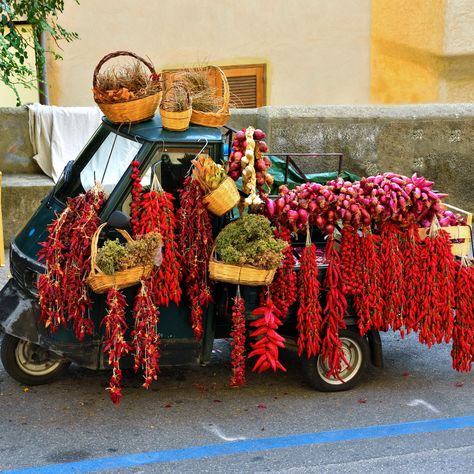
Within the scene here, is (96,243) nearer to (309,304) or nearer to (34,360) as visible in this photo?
(34,360)

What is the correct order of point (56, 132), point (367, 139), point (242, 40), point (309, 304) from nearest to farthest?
point (309, 304)
point (56, 132)
point (367, 139)
point (242, 40)

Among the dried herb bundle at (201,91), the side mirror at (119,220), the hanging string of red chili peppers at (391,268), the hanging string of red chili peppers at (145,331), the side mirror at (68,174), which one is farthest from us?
the side mirror at (68,174)

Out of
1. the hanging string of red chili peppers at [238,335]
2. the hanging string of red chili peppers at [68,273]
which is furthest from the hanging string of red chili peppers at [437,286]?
the hanging string of red chili peppers at [68,273]

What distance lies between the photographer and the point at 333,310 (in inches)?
231

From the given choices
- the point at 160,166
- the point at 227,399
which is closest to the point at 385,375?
the point at 227,399

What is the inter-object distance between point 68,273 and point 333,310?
1.85 metres

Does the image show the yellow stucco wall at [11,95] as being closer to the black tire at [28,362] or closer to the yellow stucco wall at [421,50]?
the yellow stucco wall at [421,50]

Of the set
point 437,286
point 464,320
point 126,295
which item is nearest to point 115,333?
point 126,295

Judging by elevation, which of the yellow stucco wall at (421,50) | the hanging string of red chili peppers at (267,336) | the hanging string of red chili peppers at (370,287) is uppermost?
the yellow stucco wall at (421,50)

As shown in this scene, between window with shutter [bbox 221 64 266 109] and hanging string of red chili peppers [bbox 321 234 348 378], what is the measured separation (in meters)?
8.01

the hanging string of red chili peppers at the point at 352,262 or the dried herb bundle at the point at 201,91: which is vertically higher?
the dried herb bundle at the point at 201,91

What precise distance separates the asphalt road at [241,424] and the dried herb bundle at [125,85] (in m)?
2.14

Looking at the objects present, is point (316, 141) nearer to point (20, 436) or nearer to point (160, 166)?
point (160, 166)

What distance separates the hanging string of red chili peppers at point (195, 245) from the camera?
554 cm
